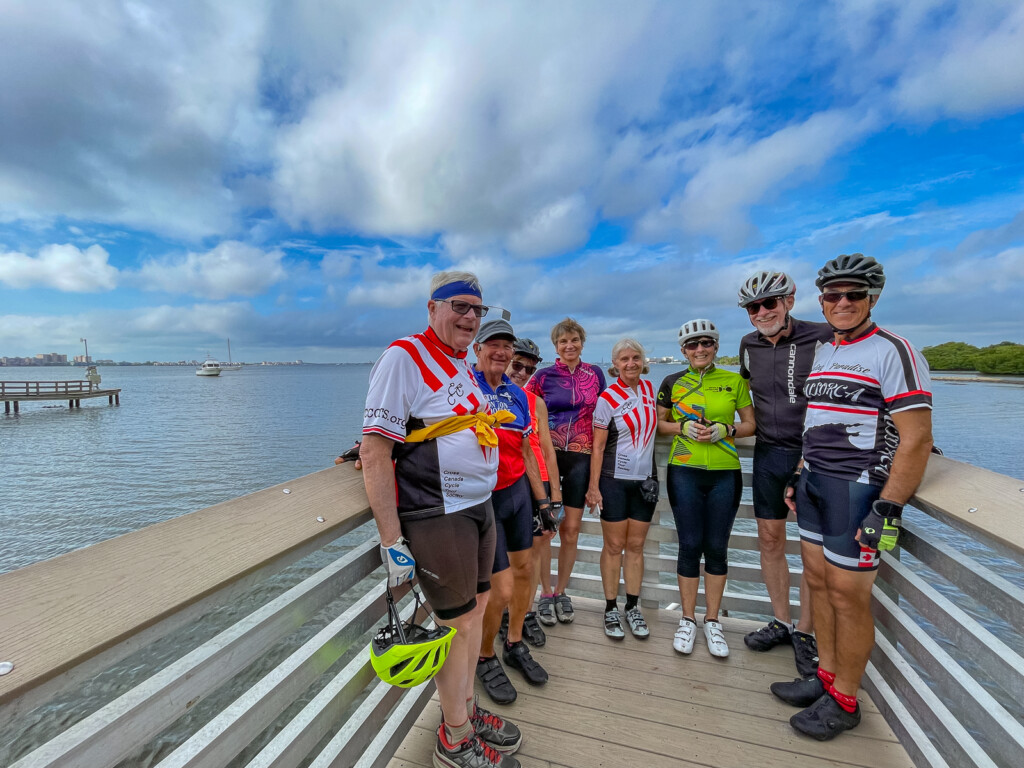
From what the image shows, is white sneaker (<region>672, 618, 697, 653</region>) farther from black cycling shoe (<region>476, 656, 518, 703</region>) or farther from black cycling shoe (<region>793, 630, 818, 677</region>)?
black cycling shoe (<region>476, 656, 518, 703</region>)

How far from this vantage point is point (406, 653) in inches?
64.1

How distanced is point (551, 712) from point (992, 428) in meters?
32.3

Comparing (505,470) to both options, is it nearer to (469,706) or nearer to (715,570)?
(469,706)

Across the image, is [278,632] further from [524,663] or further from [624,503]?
[624,503]

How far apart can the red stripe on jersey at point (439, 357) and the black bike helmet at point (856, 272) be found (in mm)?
2052

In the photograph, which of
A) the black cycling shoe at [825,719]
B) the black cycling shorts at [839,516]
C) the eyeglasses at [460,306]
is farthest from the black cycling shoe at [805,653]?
the eyeglasses at [460,306]

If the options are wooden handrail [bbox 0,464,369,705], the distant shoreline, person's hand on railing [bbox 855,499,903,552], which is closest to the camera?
wooden handrail [bbox 0,464,369,705]

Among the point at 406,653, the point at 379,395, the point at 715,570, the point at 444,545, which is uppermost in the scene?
the point at 379,395

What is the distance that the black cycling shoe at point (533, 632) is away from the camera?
317 cm

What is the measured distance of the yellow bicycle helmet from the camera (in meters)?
1.61

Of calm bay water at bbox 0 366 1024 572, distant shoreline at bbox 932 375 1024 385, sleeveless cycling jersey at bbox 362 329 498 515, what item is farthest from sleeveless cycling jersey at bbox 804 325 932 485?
distant shoreline at bbox 932 375 1024 385

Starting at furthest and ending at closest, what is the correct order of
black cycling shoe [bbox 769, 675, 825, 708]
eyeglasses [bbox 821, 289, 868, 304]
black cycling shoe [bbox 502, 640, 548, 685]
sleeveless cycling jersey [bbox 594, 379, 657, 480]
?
1. sleeveless cycling jersey [bbox 594, 379, 657, 480]
2. black cycling shoe [bbox 502, 640, 548, 685]
3. black cycling shoe [bbox 769, 675, 825, 708]
4. eyeglasses [bbox 821, 289, 868, 304]

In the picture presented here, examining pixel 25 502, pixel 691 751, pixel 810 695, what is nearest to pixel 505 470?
pixel 691 751

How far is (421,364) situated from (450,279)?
0.44 meters
